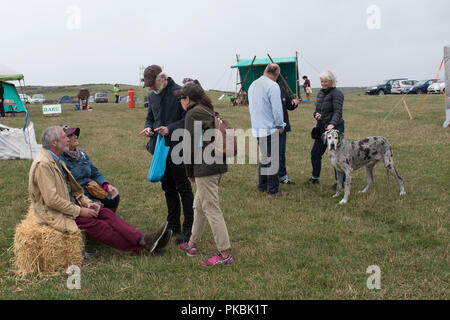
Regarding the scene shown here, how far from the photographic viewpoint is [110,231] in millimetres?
4590

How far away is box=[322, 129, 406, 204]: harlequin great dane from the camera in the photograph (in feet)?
21.8

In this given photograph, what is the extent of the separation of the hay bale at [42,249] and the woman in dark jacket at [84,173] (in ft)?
3.43

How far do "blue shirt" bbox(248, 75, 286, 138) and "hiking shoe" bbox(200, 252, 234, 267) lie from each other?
297cm

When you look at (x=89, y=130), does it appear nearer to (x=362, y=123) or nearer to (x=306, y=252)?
(x=362, y=123)

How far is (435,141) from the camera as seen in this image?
12219mm

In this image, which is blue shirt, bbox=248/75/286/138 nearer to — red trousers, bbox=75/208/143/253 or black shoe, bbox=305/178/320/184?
black shoe, bbox=305/178/320/184

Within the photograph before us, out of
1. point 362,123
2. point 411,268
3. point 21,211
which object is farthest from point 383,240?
point 362,123

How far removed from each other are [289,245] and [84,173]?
3.00 metres

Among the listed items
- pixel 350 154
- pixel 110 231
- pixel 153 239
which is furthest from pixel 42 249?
pixel 350 154

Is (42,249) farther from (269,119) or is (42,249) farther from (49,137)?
(269,119)

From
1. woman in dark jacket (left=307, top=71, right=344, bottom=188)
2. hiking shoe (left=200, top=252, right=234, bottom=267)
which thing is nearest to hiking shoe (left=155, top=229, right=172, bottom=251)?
hiking shoe (left=200, top=252, right=234, bottom=267)

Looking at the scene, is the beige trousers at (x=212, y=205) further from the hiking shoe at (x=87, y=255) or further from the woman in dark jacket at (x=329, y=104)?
the woman in dark jacket at (x=329, y=104)

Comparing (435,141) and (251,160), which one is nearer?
(251,160)
